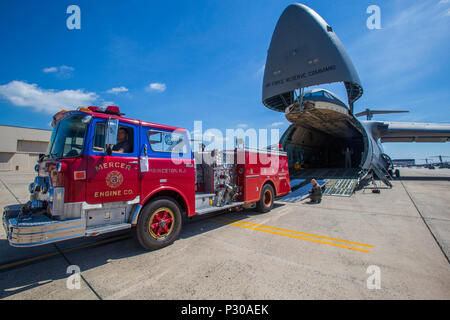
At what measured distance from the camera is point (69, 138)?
3.62 m

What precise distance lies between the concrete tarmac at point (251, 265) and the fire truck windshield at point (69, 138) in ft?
6.60

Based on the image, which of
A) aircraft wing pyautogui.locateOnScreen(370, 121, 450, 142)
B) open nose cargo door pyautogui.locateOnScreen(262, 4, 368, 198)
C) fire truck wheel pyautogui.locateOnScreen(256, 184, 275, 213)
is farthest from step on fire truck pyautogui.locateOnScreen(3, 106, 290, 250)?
aircraft wing pyautogui.locateOnScreen(370, 121, 450, 142)

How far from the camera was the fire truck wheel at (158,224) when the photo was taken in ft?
12.6

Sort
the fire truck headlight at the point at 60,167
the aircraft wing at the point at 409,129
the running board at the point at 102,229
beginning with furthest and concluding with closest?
the aircraft wing at the point at 409,129 < the running board at the point at 102,229 < the fire truck headlight at the point at 60,167

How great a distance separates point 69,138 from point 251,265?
4.01 meters

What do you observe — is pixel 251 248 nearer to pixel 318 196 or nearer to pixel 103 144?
pixel 103 144

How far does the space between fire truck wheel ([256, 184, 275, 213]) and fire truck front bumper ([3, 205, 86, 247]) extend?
5.65 m

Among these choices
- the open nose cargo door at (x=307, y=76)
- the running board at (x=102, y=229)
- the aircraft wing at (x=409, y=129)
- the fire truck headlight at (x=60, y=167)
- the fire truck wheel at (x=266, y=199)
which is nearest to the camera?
the fire truck headlight at (x=60, y=167)

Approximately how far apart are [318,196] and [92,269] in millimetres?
8954

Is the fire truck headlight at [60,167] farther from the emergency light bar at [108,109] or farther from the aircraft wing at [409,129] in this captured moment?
the aircraft wing at [409,129]

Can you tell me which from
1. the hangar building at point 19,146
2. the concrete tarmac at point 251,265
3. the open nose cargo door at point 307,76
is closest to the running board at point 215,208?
the concrete tarmac at point 251,265

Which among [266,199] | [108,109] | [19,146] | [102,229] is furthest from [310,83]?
[19,146]

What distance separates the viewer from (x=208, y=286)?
2799 millimetres

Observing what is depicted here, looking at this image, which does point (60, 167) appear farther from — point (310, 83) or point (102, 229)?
point (310, 83)
